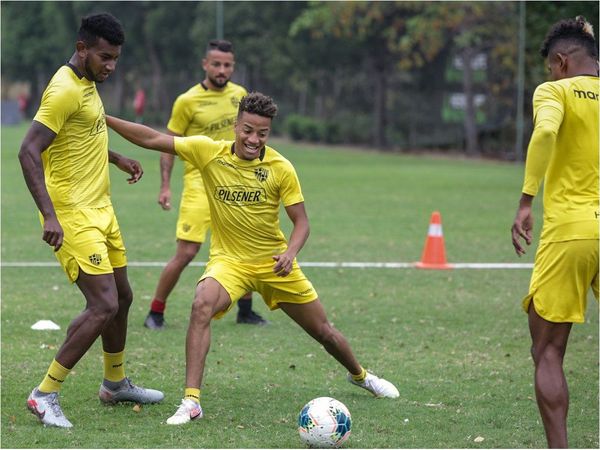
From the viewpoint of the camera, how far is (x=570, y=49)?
237 inches

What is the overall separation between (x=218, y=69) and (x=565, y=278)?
5496 millimetres

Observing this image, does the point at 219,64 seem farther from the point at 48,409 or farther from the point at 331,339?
the point at 48,409

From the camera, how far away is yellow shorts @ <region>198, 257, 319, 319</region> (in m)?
7.34

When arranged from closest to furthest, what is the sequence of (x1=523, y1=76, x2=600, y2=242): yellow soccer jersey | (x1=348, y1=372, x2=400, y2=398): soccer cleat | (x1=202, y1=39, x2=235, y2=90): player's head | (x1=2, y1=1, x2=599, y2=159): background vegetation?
(x1=523, y1=76, x2=600, y2=242): yellow soccer jersey < (x1=348, y1=372, x2=400, y2=398): soccer cleat < (x1=202, y1=39, x2=235, y2=90): player's head < (x1=2, y1=1, x2=599, y2=159): background vegetation

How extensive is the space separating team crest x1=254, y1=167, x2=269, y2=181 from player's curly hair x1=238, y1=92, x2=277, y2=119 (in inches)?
13.7

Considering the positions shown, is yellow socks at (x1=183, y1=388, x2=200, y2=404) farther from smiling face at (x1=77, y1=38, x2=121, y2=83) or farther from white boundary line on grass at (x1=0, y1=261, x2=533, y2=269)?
white boundary line on grass at (x1=0, y1=261, x2=533, y2=269)

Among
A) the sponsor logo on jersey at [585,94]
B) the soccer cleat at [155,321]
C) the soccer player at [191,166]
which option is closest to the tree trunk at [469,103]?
the soccer player at [191,166]

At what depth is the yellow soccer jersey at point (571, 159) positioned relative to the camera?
5.82 meters

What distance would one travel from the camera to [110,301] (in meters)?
7.05

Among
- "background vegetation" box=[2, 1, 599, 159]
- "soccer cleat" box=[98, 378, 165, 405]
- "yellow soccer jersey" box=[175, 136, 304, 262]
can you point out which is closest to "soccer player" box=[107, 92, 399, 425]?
"yellow soccer jersey" box=[175, 136, 304, 262]

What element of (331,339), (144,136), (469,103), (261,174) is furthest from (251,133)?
(469,103)

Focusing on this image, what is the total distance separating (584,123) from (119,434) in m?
3.23

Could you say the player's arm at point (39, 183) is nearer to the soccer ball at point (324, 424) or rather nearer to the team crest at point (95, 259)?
the team crest at point (95, 259)

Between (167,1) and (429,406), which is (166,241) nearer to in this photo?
(429,406)
